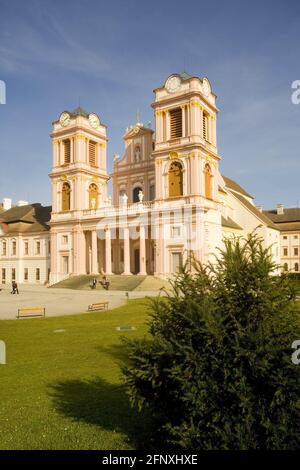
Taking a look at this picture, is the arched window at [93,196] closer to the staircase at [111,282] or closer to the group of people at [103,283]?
the staircase at [111,282]

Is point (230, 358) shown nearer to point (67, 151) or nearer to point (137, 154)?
point (137, 154)

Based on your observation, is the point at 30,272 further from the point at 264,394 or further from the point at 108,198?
the point at 264,394

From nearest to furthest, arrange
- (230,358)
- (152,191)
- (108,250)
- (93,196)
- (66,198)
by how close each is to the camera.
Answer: (230,358) < (108,250) < (152,191) < (66,198) < (93,196)

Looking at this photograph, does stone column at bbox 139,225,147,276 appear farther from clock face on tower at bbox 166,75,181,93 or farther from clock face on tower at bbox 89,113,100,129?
clock face on tower at bbox 89,113,100,129

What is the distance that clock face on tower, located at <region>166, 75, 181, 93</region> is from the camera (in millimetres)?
47891

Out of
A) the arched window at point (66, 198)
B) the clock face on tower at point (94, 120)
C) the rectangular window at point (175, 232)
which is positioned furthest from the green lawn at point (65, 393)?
the clock face on tower at point (94, 120)

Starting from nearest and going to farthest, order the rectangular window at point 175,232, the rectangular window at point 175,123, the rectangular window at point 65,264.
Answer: the rectangular window at point 175,232 < the rectangular window at point 175,123 < the rectangular window at point 65,264

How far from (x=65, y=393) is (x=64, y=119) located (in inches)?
2108

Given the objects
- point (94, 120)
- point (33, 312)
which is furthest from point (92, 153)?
point (33, 312)

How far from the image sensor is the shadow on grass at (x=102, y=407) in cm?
786

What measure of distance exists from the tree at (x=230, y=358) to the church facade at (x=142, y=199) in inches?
1295

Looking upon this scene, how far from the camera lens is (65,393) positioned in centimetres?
1018

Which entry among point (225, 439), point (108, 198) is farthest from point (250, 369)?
point (108, 198)
